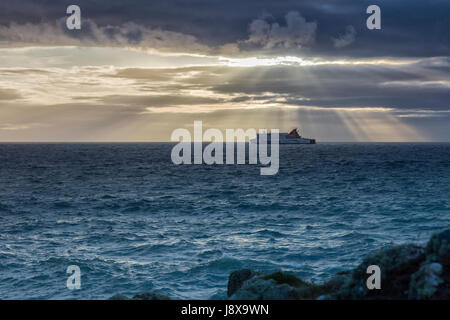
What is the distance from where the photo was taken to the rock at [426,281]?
27.2ft

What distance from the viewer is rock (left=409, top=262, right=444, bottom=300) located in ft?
27.2

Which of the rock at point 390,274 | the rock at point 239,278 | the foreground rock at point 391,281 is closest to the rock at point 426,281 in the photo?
the foreground rock at point 391,281

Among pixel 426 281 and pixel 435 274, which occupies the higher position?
pixel 435 274

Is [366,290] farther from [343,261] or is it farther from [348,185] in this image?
[348,185]

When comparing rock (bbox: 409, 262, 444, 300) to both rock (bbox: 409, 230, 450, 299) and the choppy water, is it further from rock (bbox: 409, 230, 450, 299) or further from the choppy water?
the choppy water

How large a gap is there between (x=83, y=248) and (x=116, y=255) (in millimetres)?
2750

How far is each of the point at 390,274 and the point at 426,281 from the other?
3.76ft

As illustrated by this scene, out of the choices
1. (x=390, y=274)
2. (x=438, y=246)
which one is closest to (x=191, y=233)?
(x=390, y=274)

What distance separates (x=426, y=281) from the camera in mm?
8445

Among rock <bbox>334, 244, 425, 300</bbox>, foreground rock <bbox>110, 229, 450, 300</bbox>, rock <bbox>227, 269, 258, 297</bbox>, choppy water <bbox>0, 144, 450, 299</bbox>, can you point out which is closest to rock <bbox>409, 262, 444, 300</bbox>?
foreground rock <bbox>110, 229, 450, 300</bbox>

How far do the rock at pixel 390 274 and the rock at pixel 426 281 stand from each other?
331 millimetres

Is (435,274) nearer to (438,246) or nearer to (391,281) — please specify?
(438,246)
